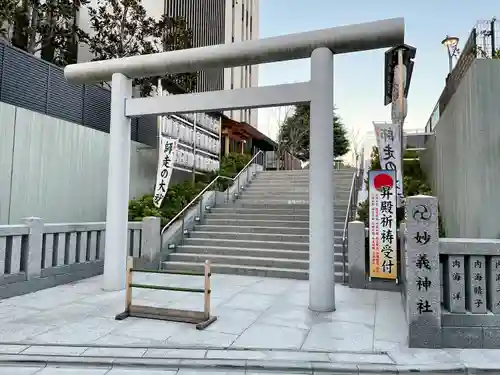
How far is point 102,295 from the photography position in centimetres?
720

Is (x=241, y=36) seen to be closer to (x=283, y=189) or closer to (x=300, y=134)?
(x=300, y=134)

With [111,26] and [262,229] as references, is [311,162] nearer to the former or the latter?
[262,229]

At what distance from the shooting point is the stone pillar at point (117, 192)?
759 cm

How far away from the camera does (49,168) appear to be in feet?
31.6

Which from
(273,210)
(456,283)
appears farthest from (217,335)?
(273,210)

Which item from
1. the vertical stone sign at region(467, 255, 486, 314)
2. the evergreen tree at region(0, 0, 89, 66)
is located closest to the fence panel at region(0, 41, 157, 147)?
the evergreen tree at region(0, 0, 89, 66)

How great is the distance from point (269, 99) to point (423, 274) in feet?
12.0

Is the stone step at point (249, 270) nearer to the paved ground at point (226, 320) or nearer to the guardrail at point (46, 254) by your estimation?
the paved ground at point (226, 320)

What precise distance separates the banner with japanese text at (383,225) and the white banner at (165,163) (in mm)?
6100

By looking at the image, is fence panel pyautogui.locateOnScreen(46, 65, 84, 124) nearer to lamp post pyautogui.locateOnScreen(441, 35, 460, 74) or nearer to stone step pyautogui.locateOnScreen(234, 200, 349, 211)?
stone step pyautogui.locateOnScreen(234, 200, 349, 211)

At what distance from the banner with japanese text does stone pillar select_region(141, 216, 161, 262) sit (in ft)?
17.2

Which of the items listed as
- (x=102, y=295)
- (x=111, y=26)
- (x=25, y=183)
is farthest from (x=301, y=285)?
(x=111, y=26)

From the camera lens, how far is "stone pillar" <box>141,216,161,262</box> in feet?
32.6

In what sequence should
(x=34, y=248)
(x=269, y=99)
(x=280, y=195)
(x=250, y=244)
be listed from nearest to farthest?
(x=269, y=99), (x=34, y=248), (x=250, y=244), (x=280, y=195)
